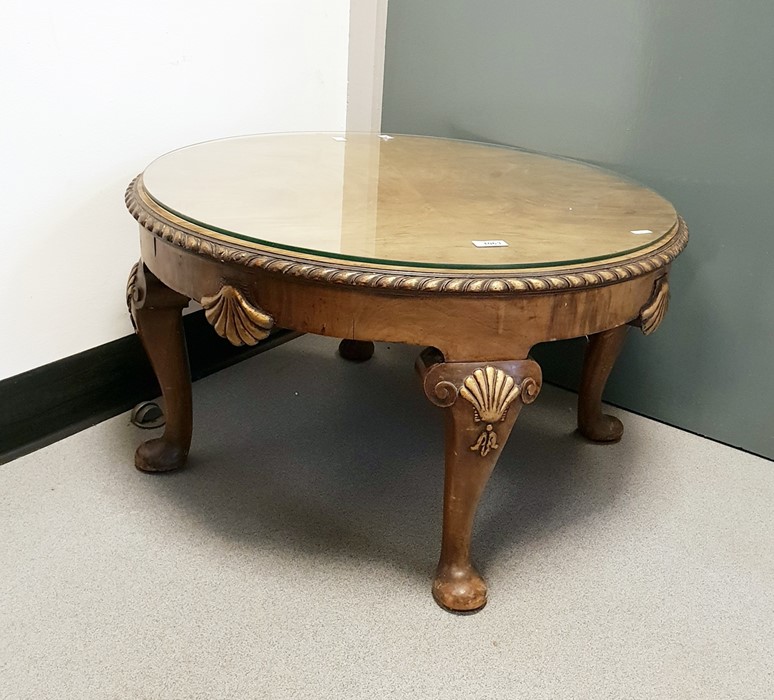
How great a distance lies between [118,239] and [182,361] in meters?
0.33

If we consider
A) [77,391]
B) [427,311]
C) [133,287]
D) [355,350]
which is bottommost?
[355,350]

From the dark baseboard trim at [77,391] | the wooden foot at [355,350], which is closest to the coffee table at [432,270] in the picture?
the dark baseboard trim at [77,391]

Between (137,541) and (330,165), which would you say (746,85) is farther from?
(137,541)

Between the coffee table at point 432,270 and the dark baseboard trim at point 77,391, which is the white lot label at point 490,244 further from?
the dark baseboard trim at point 77,391

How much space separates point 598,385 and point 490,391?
60cm

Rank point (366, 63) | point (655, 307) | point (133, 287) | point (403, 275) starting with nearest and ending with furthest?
point (403, 275) → point (655, 307) → point (133, 287) → point (366, 63)

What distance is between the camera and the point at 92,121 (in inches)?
55.0

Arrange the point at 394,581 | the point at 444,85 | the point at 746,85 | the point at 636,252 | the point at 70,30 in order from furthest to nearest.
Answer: the point at 444,85 < the point at 746,85 < the point at 70,30 < the point at 394,581 < the point at 636,252

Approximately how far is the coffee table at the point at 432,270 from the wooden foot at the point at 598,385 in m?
0.29

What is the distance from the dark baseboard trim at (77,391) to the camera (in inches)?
55.6

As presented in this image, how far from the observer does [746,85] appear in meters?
1.42

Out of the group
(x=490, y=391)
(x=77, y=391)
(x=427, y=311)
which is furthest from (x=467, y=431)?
(x=77, y=391)

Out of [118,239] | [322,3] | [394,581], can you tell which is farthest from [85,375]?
[322,3]

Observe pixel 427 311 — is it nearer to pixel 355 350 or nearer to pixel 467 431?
pixel 467 431
